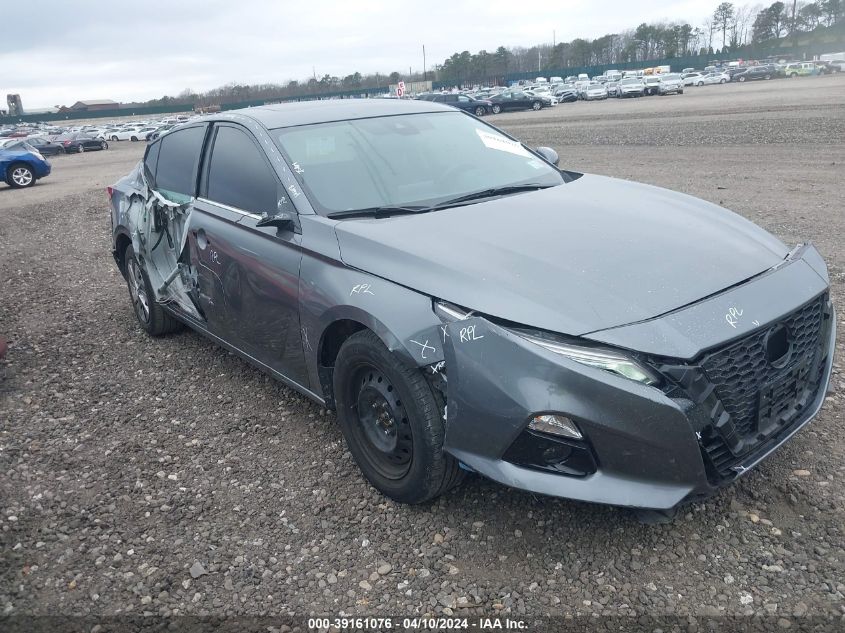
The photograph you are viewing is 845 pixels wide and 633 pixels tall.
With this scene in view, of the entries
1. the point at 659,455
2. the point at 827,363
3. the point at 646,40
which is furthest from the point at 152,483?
the point at 646,40

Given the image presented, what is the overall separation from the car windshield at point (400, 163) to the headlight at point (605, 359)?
1.36 meters

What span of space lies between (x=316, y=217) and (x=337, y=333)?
1.94 ft

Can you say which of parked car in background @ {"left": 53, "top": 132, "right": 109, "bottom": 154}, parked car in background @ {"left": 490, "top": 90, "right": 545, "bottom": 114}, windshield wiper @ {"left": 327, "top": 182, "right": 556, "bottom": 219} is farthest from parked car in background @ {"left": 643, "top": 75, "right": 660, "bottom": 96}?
windshield wiper @ {"left": 327, "top": 182, "right": 556, "bottom": 219}

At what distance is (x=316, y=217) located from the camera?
10.9 feet

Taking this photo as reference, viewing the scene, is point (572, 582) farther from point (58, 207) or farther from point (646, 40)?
point (646, 40)

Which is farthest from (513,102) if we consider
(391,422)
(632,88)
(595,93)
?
(391,422)

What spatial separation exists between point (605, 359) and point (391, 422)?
3.43 feet

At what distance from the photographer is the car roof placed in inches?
157

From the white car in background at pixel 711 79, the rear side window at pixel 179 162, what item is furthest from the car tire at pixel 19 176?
the white car in background at pixel 711 79

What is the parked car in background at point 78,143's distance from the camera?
40.1 m

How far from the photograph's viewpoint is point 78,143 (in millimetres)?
40562

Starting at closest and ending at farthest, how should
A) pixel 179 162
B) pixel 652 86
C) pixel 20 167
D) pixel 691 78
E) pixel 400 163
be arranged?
pixel 400 163 < pixel 179 162 < pixel 20 167 < pixel 652 86 < pixel 691 78

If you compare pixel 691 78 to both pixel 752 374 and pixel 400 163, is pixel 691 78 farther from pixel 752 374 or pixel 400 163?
pixel 752 374

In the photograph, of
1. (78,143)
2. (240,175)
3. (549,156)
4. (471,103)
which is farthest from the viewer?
(78,143)
